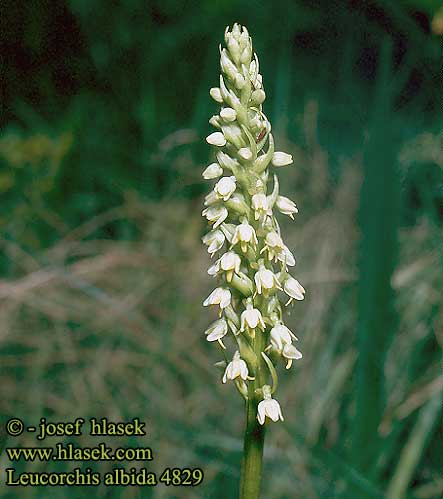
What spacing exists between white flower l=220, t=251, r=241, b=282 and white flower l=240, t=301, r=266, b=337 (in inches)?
2.8

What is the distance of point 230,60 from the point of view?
145 cm

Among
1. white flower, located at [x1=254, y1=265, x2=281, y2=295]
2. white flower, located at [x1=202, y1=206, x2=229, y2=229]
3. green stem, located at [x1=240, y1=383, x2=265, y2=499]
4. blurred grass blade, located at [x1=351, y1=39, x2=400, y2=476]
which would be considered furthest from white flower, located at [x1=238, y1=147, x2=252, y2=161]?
blurred grass blade, located at [x1=351, y1=39, x2=400, y2=476]

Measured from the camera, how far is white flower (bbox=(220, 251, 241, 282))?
1388mm

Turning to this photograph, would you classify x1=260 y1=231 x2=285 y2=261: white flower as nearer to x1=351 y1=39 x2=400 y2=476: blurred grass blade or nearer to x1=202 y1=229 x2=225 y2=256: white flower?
x1=202 y1=229 x2=225 y2=256: white flower

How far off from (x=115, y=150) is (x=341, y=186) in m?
1.39

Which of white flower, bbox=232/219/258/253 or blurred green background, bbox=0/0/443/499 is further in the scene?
blurred green background, bbox=0/0/443/499

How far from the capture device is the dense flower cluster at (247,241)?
1400mm

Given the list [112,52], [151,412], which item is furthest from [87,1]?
[151,412]

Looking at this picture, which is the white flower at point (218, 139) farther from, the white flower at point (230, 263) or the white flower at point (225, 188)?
the white flower at point (230, 263)

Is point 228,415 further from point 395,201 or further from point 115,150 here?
A: point 115,150

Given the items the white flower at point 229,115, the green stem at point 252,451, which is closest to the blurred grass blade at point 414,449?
the green stem at point 252,451

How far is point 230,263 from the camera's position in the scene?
139 cm

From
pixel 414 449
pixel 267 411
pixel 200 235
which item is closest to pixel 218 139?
pixel 267 411

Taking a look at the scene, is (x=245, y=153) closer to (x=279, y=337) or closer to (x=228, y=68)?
(x=228, y=68)
